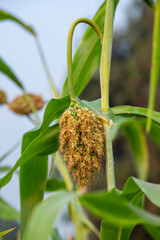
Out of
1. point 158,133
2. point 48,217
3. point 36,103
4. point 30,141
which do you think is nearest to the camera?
point 48,217

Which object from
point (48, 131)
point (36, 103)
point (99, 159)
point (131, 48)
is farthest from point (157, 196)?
point (131, 48)

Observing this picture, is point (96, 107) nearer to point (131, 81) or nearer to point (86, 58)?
point (86, 58)

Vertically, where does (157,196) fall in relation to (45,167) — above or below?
below

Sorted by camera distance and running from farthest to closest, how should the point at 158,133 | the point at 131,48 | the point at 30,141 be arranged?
1. the point at 131,48
2. the point at 158,133
3. the point at 30,141

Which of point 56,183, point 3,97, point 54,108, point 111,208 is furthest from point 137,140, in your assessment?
point 111,208

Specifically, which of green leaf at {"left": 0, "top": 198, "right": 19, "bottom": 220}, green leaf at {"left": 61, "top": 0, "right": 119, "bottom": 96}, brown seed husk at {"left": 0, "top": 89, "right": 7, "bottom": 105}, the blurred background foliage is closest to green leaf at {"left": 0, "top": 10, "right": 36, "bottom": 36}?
green leaf at {"left": 61, "top": 0, "right": 119, "bottom": 96}

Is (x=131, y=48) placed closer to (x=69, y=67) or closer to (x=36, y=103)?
(x=36, y=103)

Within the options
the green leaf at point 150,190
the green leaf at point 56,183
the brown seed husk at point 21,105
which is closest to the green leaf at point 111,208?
Result: the green leaf at point 150,190

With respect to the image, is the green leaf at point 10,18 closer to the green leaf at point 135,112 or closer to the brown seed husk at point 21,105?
the green leaf at point 135,112
